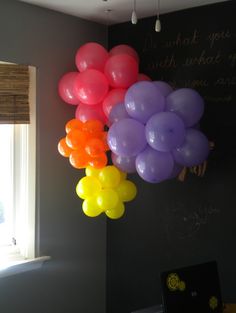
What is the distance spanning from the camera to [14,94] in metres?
→ 2.58

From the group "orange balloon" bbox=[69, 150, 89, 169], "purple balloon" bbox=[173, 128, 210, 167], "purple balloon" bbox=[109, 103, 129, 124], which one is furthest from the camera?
"orange balloon" bbox=[69, 150, 89, 169]

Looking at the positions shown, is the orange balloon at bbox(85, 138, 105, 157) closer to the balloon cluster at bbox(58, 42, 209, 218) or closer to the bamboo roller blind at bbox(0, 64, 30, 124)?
the balloon cluster at bbox(58, 42, 209, 218)

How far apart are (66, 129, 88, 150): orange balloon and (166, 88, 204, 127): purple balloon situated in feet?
1.55

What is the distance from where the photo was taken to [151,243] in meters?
2.89

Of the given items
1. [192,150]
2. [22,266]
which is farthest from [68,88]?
[22,266]

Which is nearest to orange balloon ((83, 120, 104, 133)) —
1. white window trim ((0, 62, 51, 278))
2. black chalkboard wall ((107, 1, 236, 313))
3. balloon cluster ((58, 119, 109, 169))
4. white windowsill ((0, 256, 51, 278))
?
balloon cluster ((58, 119, 109, 169))

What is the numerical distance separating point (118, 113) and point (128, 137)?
21cm

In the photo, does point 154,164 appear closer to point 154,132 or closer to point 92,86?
point 154,132

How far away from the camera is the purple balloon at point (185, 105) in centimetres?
217

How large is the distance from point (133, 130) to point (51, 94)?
31.1 inches

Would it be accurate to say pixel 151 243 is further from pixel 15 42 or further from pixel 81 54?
pixel 15 42

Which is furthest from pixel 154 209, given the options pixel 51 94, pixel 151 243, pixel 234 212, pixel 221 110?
pixel 51 94

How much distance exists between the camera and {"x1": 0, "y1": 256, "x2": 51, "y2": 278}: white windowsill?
2537 millimetres

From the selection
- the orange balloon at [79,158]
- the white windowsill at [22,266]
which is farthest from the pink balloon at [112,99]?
the white windowsill at [22,266]
